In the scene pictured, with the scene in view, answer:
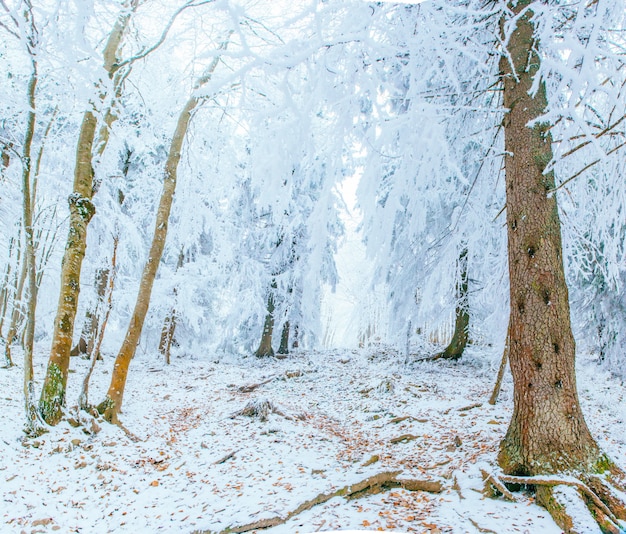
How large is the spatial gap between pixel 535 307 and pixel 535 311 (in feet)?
0.10

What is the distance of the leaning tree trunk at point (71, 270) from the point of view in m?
4.91

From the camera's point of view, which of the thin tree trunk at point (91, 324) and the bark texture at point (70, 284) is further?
the thin tree trunk at point (91, 324)

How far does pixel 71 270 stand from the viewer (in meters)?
5.13

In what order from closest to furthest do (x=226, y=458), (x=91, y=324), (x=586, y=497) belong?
(x=586, y=497), (x=226, y=458), (x=91, y=324)

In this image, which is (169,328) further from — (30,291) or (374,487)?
(374,487)

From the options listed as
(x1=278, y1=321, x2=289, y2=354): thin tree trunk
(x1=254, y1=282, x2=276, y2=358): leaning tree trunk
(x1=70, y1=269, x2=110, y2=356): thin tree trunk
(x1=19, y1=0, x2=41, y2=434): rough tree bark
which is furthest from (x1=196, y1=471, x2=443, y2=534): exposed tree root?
(x1=278, y1=321, x2=289, y2=354): thin tree trunk

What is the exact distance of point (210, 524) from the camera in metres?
2.63

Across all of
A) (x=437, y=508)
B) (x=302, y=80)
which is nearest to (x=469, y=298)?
(x=437, y=508)

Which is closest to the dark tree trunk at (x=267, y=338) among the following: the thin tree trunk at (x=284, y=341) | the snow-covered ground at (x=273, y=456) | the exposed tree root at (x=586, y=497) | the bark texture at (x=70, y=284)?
the thin tree trunk at (x=284, y=341)

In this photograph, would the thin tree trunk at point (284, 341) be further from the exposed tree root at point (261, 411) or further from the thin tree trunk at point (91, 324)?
the exposed tree root at point (261, 411)

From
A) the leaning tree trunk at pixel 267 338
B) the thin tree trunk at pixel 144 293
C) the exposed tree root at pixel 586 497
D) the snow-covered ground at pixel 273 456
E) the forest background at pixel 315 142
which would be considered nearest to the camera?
the exposed tree root at pixel 586 497

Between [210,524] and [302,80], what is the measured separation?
3.12 meters

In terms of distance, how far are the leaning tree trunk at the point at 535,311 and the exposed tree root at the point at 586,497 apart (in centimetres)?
5

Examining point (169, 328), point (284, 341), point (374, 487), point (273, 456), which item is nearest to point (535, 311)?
point (374, 487)
